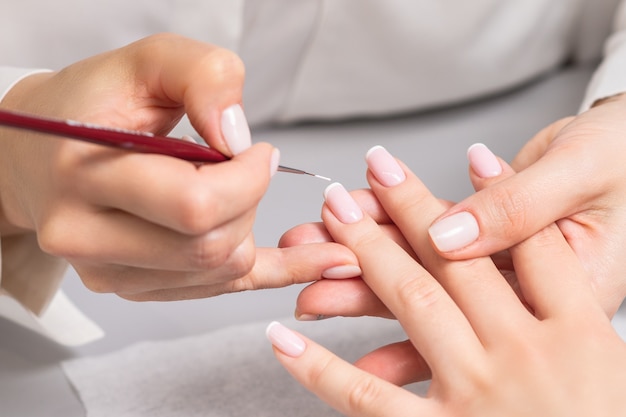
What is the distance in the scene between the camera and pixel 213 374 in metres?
0.74

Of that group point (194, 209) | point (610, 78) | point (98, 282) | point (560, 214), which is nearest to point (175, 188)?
point (194, 209)

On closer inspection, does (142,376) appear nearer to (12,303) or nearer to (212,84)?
(12,303)

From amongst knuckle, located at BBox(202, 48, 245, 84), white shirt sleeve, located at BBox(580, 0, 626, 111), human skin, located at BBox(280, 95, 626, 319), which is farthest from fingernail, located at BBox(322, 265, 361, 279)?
white shirt sleeve, located at BBox(580, 0, 626, 111)

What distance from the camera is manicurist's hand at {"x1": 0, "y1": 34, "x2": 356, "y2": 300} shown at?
49 centimetres

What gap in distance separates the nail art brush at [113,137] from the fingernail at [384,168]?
0.24 m

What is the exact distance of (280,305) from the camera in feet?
2.75

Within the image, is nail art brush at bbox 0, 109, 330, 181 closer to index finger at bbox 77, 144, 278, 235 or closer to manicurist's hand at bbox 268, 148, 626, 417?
index finger at bbox 77, 144, 278, 235

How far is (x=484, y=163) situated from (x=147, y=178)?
1.26 ft

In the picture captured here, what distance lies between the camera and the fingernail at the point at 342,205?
2.41 ft

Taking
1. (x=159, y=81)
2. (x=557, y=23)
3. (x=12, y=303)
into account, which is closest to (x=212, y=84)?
(x=159, y=81)

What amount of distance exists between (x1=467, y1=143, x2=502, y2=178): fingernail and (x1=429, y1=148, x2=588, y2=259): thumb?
0.19 feet

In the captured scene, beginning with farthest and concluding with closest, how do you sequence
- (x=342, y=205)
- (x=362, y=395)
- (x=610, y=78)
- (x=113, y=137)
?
(x=610, y=78)
(x=342, y=205)
(x=362, y=395)
(x=113, y=137)

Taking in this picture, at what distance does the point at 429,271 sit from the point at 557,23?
0.65 m

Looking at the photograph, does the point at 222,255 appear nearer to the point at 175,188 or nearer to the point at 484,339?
the point at 175,188
